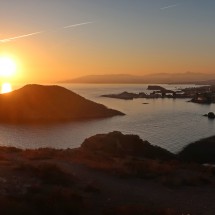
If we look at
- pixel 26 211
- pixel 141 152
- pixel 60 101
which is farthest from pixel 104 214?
pixel 60 101

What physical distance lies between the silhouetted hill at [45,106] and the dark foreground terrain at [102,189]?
11139 cm

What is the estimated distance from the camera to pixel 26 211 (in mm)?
16078

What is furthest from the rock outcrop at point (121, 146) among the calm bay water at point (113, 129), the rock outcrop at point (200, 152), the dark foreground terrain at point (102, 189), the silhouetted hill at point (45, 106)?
the silhouetted hill at point (45, 106)

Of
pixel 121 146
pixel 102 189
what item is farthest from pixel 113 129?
pixel 102 189

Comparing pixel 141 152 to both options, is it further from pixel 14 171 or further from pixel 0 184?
pixel 0 184

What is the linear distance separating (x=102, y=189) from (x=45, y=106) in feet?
426

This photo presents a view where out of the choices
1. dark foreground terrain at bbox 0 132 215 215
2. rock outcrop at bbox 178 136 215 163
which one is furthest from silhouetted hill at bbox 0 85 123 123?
dark foreground terrain at bbox 0 132 215 215

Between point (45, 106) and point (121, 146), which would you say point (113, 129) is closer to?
point (45, 106)

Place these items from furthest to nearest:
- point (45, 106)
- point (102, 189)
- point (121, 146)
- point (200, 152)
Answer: point (45, 106), point (200, 152), point (121, 146), point (102, 189)

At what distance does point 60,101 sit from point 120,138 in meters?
103

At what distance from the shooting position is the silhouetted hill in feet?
468

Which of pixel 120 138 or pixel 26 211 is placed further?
pixel 120 138

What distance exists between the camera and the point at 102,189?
22.1 metres

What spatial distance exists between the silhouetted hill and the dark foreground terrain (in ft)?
365
